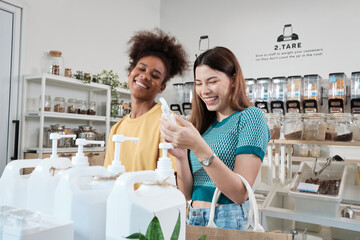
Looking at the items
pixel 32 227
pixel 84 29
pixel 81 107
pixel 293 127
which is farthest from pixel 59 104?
pixel 32 227

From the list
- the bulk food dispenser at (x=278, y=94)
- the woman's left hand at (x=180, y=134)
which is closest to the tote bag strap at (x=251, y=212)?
the woman's left hand at (x=180, y=134)

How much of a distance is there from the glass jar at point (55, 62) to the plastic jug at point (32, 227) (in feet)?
10.1

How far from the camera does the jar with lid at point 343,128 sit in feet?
6.01

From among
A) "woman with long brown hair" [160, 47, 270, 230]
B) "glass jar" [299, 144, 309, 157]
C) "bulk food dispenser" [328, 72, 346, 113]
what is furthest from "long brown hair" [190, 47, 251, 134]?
"bulk food dispenser" [328, 72, 346, 113]

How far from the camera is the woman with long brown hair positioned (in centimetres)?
86

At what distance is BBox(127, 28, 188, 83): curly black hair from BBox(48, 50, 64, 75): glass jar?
241 centimetres

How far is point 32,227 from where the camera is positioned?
44 cm

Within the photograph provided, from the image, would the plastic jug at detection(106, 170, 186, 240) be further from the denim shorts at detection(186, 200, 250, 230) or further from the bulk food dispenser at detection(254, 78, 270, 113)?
the bulk food dispenser at detection(254, 78, 270, 113)

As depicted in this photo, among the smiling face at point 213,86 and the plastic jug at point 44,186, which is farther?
the smiling face at point 213,86

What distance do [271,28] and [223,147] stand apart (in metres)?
3.58

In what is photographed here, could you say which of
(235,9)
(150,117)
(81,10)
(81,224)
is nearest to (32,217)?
(81,224)

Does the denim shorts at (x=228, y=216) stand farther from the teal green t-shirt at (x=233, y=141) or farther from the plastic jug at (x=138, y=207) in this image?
the plastic jug at (x=138, y=207)

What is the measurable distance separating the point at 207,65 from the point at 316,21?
3.38m

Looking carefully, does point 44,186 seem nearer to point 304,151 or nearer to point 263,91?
point 304,151
